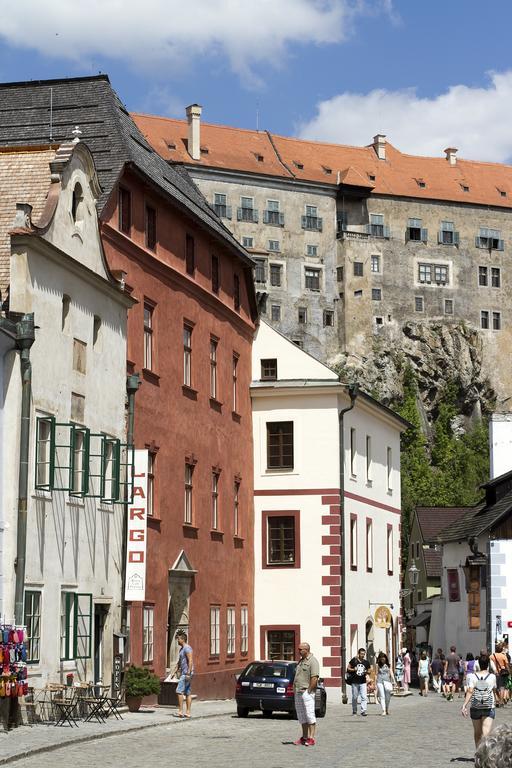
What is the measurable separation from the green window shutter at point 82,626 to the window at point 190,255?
13643mm

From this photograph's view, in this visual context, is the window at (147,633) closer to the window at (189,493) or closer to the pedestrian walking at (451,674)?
the window at (189,493)

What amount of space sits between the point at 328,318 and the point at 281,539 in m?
64.3

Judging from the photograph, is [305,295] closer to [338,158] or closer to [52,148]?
[338,158]

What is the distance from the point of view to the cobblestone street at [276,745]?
733 inches

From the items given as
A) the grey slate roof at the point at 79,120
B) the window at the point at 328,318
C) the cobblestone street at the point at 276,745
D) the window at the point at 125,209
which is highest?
the window at the point at 328,318

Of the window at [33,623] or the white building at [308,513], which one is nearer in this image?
the window at [33,623]

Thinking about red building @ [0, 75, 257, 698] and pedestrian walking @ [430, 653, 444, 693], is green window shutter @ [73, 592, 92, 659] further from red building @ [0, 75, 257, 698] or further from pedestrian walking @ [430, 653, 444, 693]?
pedestrian walking @ [430, 653, 444, 693]

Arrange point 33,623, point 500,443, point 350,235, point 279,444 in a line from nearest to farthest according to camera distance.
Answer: point 33,623, point 279,444, point 500,443, point 350,235

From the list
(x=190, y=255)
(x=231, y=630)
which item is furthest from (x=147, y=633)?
(x=190, y=255)

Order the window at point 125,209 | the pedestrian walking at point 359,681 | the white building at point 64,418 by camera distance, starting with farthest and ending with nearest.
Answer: the window at point 125,209 < the pedestrian walking at point 359,681 < the white building at point 64,418

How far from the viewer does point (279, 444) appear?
46.8 metres

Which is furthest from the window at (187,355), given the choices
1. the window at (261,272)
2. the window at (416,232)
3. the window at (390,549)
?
the window at (416,232)

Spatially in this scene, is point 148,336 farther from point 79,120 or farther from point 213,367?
point 213,367

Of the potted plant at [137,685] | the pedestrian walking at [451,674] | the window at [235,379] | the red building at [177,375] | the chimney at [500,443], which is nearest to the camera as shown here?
the potted plant at [137,685]
